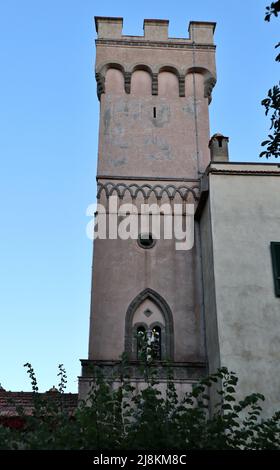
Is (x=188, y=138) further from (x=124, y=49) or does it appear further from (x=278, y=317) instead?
(x=278, y=317)

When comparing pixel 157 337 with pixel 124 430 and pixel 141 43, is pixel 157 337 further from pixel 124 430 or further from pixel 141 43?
pixel 141 43

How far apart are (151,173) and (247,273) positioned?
5304 millimetres

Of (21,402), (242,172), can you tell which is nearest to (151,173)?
(242,172)

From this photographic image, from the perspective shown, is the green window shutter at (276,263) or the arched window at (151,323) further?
the arched window at (151,323)

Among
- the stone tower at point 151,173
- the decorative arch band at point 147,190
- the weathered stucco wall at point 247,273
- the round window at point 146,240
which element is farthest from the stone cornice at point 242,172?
the round window at point 146,240

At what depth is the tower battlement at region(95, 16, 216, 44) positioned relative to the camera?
2067 centimetres

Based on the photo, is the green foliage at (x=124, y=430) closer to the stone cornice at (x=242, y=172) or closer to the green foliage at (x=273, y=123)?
the green foliage at (x=273, y=123)

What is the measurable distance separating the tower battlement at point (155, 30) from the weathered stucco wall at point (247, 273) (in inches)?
289

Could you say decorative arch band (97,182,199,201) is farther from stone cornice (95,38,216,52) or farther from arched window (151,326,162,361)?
stone cornice (95,38,216,52)

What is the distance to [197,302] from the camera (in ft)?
51.3

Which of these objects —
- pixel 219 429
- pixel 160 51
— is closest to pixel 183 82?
pixel 160 51

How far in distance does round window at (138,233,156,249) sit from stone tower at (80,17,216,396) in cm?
3

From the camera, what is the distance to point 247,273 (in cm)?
1373

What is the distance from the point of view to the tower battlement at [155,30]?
814 inches
